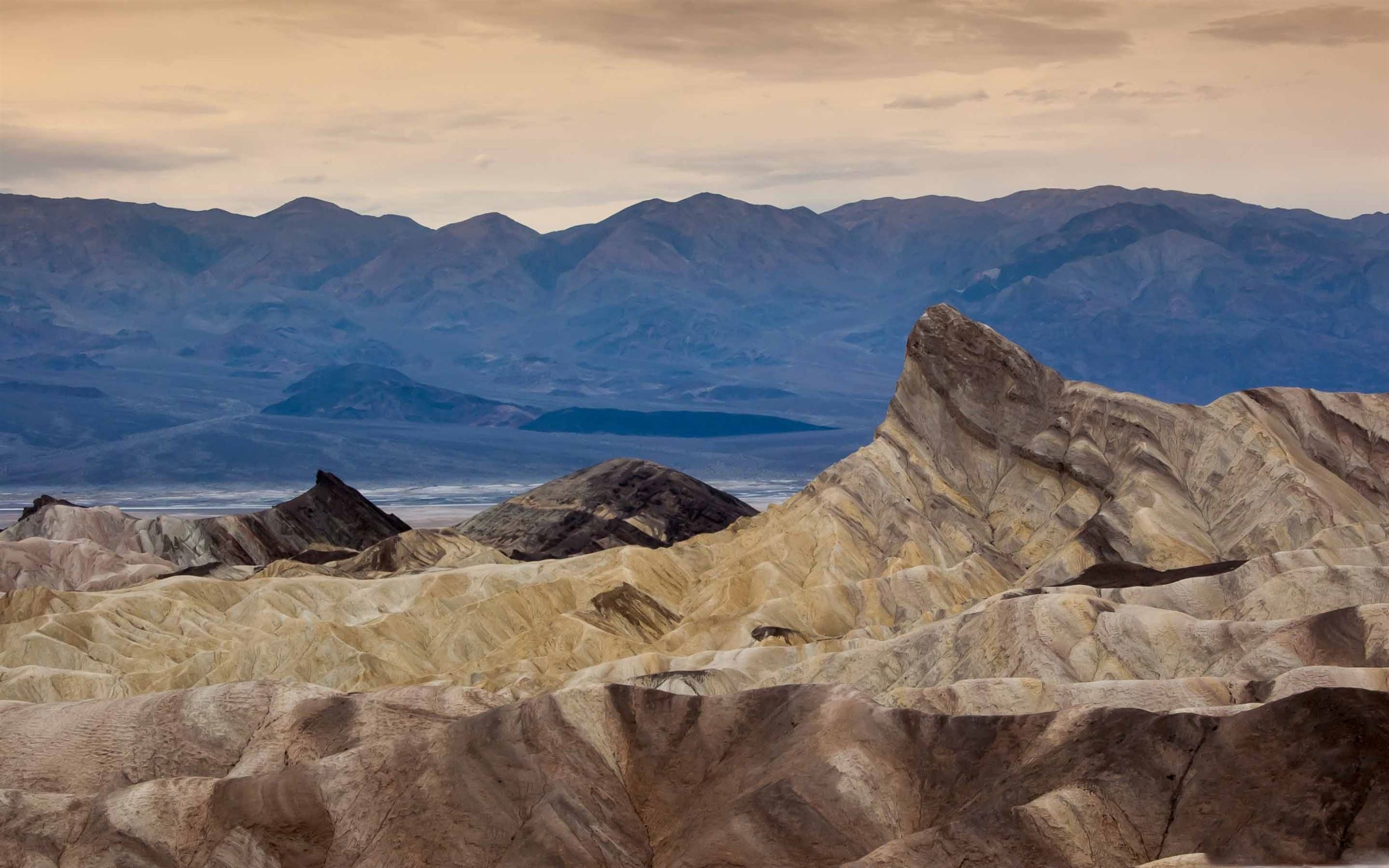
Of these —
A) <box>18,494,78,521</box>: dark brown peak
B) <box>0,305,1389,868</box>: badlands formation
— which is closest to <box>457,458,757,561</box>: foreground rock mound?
<box>0,305,1389,868</box>: badlands formation

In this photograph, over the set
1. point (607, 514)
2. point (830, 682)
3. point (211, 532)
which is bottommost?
point (607, 514)

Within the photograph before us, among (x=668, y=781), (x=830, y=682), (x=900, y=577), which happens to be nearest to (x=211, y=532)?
(x=900, y=577)

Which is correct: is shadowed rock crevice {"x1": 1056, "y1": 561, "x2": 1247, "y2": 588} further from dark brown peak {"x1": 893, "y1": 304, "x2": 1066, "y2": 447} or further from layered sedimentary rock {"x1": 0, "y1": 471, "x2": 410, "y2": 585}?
layered sedimentary rock {"x1": 0, "y1": 471, "x2": 410, "y2": 585}

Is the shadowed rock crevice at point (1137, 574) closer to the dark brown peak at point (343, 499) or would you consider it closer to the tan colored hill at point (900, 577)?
the tan colored hill at point (900, 577)

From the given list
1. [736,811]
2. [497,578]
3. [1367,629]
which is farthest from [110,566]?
[1367,629]

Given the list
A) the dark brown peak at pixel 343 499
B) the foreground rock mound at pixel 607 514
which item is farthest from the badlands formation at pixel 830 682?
the dark brown peak at pixel 343 499

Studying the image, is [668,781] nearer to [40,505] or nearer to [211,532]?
[211,532]

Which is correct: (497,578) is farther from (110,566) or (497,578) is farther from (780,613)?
(110,566)
